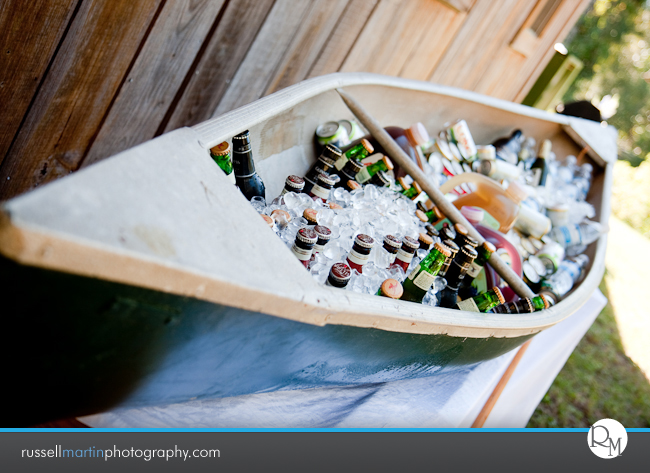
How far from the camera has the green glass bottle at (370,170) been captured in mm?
1469

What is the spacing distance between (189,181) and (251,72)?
1.39 metres

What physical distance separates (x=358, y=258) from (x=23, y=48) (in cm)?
111

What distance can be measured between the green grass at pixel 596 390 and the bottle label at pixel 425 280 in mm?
1897

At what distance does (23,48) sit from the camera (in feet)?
3.81

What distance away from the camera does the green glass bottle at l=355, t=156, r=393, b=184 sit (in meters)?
1.47

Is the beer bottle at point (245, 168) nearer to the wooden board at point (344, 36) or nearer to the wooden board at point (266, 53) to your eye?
the wooden board at point (266, 53)

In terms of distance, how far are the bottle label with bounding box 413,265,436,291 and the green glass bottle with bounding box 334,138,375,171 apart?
47cm

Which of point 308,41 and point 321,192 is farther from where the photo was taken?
point 308,41

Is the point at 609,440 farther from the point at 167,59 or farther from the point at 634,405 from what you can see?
the point at 634,405

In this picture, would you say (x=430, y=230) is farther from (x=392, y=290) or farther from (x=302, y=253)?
(x=302, y=253)

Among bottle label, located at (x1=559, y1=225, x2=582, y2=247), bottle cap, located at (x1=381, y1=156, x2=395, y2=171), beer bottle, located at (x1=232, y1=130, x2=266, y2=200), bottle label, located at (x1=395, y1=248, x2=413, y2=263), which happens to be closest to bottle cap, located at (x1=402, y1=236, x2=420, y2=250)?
bottle label, located at (x1=395, y1=248, x2=413, y2=263)

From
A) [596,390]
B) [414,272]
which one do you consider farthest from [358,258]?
[596,390]

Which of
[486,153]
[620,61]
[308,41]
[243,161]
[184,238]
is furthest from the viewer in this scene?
[620,61]

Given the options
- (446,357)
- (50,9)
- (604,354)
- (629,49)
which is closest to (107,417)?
(446,357)
